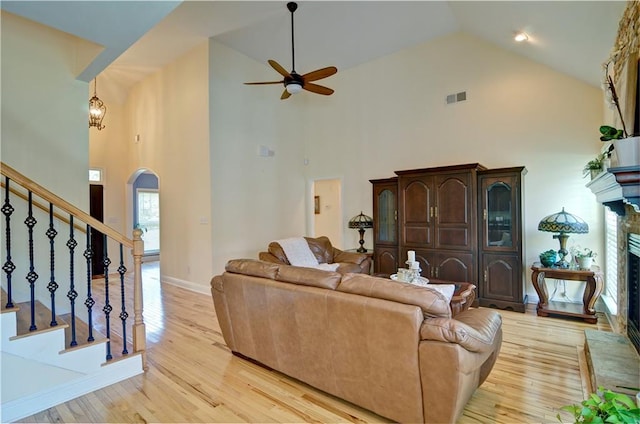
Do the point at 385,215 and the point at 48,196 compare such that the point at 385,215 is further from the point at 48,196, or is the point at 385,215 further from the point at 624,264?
the point at 48,196

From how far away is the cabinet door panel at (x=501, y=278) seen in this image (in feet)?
13.8

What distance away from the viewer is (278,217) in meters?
6.30

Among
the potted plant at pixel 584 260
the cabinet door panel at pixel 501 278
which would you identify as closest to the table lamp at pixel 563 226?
the potted plant at pixel 584 260

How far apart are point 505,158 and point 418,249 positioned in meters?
1.89

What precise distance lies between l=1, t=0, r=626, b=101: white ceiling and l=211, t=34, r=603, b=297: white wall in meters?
0.27

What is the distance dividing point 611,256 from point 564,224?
617 millimetres

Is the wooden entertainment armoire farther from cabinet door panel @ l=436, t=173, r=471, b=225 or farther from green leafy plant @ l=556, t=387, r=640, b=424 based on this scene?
green leafy plant @ l=556, t=387, r=640, b=424

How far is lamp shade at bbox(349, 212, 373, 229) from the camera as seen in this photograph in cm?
599

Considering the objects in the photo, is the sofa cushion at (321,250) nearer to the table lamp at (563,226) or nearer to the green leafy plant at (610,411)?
the table lamp at (563,226)

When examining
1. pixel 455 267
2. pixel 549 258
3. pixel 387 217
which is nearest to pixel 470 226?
pixel 455 267

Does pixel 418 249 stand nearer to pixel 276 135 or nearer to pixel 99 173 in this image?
pixel 276 135

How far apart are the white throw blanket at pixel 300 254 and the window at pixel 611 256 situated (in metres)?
3.33

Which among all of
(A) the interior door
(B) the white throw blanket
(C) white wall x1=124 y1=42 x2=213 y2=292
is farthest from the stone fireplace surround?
(A) the interior door

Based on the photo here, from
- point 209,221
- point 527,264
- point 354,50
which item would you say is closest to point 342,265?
point 209,221
